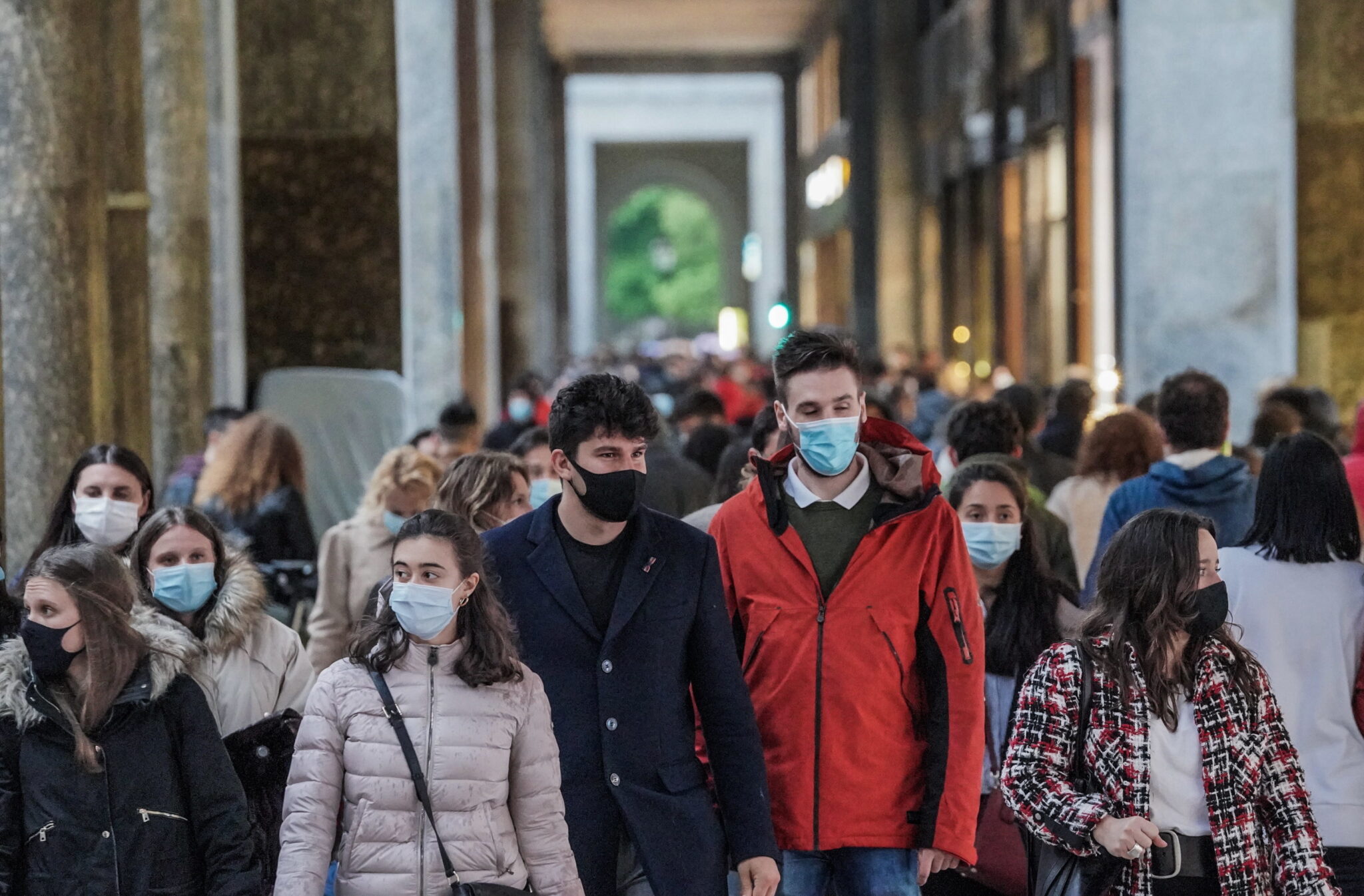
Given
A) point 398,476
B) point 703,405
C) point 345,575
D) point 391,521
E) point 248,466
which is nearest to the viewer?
point 345,575

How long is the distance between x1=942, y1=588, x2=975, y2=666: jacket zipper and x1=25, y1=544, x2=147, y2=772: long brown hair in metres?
1.79

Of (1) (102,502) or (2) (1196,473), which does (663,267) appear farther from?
(1) (102,502)

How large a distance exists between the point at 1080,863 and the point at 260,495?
5.36m

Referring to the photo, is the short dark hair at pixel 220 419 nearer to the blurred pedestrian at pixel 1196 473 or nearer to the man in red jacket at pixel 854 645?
the blurred pedestrian at pixel 1196 473

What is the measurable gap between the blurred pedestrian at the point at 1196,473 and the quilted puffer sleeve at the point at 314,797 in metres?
3.43

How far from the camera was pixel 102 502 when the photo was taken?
630 cm

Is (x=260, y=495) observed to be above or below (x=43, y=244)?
below

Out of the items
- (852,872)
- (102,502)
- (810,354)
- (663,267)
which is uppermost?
(663,267)

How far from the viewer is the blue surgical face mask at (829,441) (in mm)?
4465

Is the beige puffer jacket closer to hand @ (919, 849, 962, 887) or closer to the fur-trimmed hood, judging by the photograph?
the fur-trimmed hood

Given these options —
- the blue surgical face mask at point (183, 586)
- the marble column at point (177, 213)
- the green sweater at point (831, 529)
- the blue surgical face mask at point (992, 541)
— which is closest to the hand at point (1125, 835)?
the green sweater at point (831, 529)

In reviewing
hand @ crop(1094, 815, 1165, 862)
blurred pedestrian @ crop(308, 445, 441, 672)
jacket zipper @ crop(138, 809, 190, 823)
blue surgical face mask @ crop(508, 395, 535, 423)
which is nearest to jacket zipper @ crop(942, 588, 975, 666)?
hand @ crop(1094, 815, 1165, 862)

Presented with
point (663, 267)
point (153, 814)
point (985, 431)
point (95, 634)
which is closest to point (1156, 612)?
point (153, 814)

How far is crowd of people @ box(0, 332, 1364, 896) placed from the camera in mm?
4000
